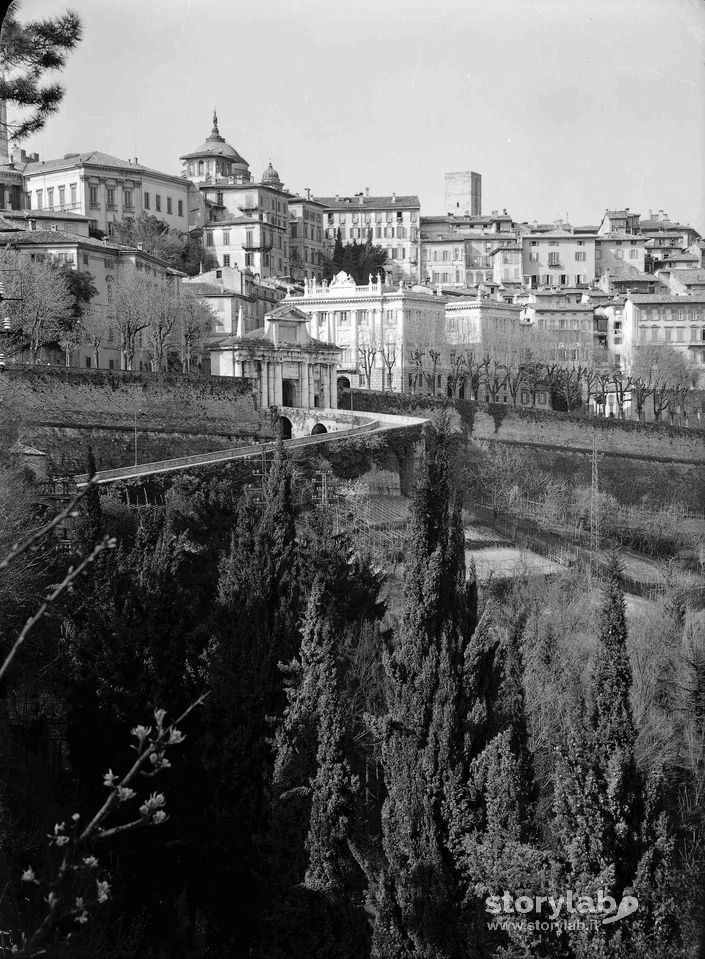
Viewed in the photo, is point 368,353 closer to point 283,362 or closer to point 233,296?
point 233,296

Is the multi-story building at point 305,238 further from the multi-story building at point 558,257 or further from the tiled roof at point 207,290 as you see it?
the tiled roof at point 207,290

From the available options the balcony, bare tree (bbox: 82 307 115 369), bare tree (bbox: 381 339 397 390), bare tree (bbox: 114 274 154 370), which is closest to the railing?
bare tree (bbox: 114 274 154 370)

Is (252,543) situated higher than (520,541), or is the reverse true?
(252,543)

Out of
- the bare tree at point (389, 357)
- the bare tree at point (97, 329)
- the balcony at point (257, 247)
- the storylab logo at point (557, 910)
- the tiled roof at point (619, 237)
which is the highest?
the tiled roof at point (619, 237)

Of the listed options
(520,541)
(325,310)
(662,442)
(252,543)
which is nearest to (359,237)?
(325,310)

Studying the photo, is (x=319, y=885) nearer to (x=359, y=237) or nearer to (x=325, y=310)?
(x=325, y=310)

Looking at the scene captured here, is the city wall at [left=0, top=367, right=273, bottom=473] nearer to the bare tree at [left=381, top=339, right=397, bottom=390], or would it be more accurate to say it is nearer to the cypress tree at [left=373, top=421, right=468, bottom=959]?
the cypress tree at [left=373, top=421, right=468, bottom=959]

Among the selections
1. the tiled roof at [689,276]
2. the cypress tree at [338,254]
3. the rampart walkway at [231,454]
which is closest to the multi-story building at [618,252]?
the tiled roof at [689,276]
